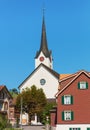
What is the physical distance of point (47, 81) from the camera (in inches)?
4451

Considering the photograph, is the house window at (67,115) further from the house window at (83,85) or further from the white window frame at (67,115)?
the house window at (83,85)

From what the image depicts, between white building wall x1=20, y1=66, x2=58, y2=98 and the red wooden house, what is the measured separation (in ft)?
183

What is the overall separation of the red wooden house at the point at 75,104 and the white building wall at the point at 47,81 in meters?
55.8

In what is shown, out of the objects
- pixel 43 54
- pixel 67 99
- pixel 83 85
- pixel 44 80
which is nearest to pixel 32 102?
pixel 44 80

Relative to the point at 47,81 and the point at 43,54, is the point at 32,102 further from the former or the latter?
the point at 43,54

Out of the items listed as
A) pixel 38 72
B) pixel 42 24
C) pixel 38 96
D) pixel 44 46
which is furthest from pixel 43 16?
pixel 38 96

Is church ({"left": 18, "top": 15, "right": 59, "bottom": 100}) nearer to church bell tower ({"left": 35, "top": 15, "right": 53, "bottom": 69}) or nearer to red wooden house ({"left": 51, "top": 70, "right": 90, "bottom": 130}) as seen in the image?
church bell tower ({"left": 35, "top": 15, "right": 53, "bottom": 69})

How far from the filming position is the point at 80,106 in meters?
55.4

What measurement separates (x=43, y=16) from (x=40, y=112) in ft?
185

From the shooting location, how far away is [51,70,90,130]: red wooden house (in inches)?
2171

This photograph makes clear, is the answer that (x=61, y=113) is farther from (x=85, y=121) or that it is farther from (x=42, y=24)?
(x=42, y=24)

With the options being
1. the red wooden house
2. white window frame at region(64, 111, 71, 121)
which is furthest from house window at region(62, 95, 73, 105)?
white window frame at region(64, 111, 71, 121)

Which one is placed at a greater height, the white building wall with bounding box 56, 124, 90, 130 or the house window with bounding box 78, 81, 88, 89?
the house window with bounding box 78, 81, 88, 89

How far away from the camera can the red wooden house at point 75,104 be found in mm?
55134
